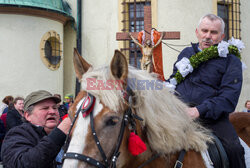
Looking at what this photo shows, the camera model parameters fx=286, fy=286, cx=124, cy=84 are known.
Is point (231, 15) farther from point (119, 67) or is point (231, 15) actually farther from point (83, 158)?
point (83, 158)

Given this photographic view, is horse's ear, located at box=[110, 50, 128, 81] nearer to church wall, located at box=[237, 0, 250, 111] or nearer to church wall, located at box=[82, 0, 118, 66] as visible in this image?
church wall, located at box=[82, 0, 118, 66]

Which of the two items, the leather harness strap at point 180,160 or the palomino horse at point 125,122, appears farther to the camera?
the leather harness strap at point 180,160

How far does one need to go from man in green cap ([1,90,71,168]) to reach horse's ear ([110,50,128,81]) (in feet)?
2.50

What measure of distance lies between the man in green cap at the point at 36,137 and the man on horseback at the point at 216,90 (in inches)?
48.7

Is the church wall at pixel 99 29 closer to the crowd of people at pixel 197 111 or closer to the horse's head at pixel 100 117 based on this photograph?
Result: the crowd of people at pixel 197 111

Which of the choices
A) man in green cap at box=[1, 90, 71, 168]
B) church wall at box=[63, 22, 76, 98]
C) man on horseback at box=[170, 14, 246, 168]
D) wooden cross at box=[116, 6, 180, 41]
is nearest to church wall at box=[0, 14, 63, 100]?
church wall at box=[63, 22, 76, 98]

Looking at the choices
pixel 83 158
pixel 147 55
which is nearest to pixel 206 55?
pixel 83 158

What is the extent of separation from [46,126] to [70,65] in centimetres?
1058

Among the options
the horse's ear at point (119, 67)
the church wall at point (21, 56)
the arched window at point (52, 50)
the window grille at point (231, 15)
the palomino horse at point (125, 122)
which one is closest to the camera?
the palomino horse at point (125, 122)

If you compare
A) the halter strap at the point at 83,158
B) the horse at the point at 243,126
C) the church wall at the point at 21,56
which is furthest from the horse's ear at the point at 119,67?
the church wall at the point at 21,56

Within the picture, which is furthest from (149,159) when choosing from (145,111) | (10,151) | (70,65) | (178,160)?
(70,65)

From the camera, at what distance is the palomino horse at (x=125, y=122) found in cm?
199

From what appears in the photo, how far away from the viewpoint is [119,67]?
2.19 metres

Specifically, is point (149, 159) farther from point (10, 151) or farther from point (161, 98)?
point (10, 151)
